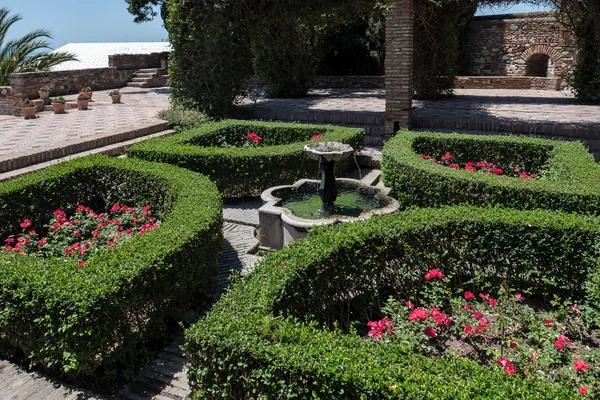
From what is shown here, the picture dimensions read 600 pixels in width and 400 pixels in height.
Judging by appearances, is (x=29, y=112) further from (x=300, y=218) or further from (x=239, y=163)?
(x=300, y=218)

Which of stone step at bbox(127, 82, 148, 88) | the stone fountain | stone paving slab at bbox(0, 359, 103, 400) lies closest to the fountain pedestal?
the stone fountain

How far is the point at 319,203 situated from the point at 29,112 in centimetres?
991

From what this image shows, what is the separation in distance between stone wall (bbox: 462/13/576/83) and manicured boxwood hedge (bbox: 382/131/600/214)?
11170 mm

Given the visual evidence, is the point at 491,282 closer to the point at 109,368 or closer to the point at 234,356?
the point at 234,356

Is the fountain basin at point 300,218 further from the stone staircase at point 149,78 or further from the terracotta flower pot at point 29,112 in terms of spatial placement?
the stone staircase at point 149,78

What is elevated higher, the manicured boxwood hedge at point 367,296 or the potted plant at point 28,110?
the potted plant at point 28,110

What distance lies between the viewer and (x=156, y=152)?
8133mm

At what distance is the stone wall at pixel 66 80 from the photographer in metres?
14.5

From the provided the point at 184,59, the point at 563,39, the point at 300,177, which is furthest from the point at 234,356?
the point at 563,39

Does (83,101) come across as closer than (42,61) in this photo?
Yes

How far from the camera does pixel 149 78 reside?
67.6ft

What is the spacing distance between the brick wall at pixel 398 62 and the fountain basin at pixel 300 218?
4.23 m

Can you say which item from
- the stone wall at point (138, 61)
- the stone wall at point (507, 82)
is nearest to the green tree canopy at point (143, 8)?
the stone wall at point (138, 61)

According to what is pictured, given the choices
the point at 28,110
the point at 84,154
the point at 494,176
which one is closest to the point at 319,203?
the point at 494,176
